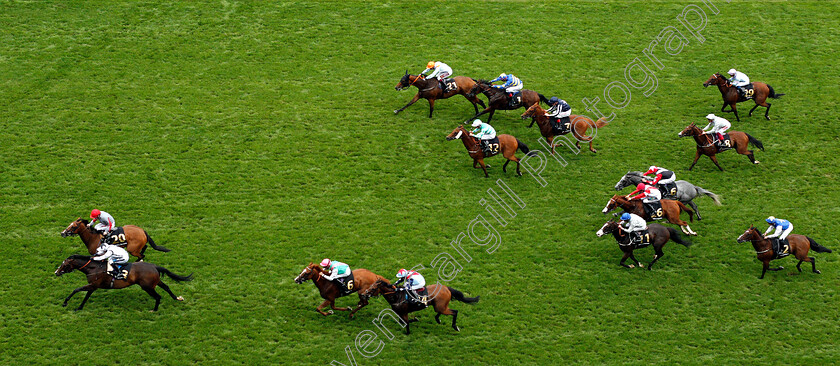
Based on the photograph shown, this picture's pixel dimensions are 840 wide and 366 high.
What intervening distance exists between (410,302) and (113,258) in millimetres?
7190

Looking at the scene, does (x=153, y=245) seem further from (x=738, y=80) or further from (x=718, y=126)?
(x=738, y=80)

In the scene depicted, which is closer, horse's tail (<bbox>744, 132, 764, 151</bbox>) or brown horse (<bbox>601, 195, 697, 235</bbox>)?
brown horse (<bbox>601, 195, 697, 235</bbox>)

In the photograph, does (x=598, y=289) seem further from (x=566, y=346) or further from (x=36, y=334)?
(x=36, y=334)

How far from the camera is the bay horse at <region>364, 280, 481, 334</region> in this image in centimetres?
1906

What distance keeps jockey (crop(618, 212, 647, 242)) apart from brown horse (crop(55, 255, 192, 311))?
11704 millimetres

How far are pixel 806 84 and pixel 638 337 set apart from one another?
15.6 meters

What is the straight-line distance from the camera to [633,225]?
2078 centimetres

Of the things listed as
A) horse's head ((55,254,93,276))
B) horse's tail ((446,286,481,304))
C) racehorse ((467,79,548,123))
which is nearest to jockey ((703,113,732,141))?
racehorse ((467,79,548,123))

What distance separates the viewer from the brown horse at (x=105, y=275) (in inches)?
757

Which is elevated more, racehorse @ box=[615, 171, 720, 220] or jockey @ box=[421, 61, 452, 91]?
jockey @ box=[421, 61, 452, 91]

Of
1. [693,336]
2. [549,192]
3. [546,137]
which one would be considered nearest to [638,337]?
[693,336]

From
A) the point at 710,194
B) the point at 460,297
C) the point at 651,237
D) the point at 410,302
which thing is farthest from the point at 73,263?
the point at 710,194

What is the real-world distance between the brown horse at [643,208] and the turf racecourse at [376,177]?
2.48 feet

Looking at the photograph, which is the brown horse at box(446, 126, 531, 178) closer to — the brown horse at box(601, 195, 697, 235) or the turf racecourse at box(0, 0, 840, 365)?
the turf racecourse at box(0, 0, 840, 365)
